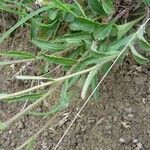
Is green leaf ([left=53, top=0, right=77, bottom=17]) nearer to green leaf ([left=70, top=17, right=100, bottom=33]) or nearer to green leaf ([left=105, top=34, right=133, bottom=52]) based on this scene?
green leaf ([left=70, top=17, right=100, bottom=33])

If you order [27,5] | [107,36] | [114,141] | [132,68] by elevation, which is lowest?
[114,141]

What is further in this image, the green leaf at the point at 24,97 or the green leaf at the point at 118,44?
the green leaf at the point at 118,44

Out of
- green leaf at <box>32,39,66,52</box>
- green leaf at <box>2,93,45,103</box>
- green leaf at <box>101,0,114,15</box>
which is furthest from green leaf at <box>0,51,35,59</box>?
green leaf at <box>101,0,114,15</box>

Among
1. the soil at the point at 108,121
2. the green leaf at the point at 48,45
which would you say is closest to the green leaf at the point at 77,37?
the green leaf at the point at 48,45

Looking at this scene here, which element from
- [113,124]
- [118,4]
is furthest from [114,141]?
[118,4]

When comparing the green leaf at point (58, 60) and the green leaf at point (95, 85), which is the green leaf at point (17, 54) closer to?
the green leaf at point (58, 60)

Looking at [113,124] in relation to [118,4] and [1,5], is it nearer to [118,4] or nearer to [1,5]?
[118,4]
